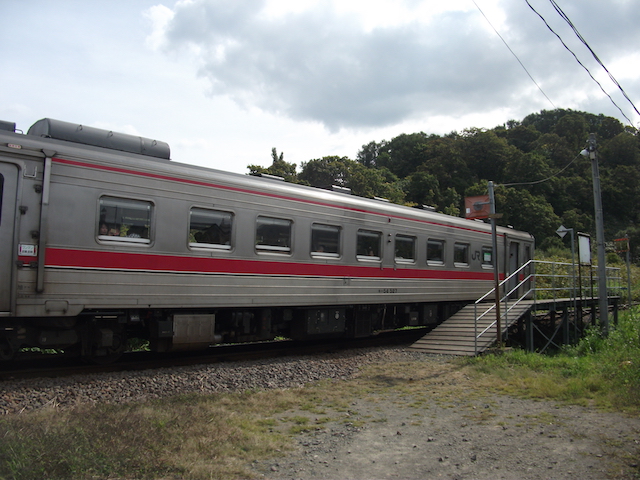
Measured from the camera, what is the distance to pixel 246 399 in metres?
7.09

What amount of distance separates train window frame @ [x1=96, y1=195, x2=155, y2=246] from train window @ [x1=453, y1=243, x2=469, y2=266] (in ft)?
29.8

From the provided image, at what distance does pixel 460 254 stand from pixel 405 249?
8.98ft

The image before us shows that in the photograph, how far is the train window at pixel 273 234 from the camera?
32.1 ft

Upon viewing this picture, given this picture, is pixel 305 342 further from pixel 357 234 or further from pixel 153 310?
pixel 153 310

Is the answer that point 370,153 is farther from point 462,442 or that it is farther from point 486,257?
point 462,442

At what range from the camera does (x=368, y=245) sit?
39.4 feet

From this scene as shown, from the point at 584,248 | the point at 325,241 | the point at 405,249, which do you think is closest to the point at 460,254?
the point at 405,249

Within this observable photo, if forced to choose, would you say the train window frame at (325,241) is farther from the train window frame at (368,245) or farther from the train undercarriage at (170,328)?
the train undercarriage at (170,328)

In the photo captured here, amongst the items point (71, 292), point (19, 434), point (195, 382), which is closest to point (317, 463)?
point (19, 434)

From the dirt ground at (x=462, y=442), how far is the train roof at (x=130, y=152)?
14.4 feet

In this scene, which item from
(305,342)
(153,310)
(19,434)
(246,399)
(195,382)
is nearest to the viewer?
(19,434)

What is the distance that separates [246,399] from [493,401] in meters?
3.39

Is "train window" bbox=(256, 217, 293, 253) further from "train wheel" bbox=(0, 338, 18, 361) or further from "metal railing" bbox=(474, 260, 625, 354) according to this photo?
"metal railing" bbox=(474, 260, 625, 354)

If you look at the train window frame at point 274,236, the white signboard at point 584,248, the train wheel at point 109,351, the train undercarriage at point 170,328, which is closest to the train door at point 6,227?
the train undercarriage at point 170,328
